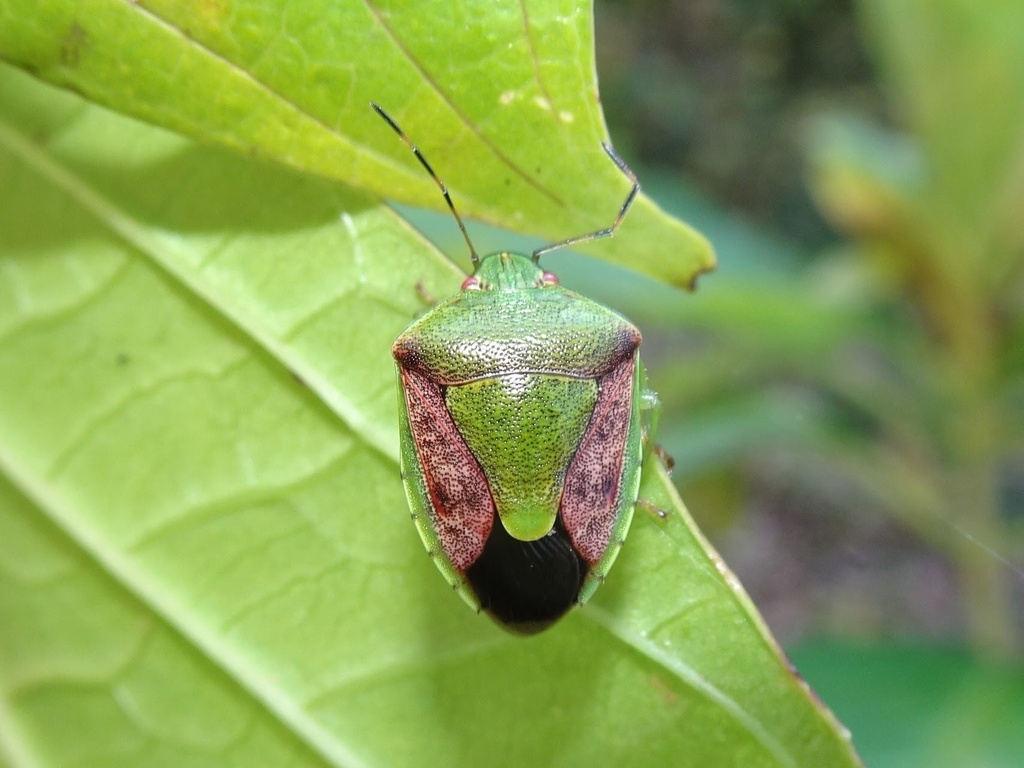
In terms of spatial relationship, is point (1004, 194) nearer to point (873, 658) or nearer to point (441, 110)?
point (873, 658)

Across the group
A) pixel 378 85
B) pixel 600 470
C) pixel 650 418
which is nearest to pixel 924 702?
pixel 650 418

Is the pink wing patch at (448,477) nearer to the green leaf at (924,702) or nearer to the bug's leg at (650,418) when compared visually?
the bug's leg at (650,418)

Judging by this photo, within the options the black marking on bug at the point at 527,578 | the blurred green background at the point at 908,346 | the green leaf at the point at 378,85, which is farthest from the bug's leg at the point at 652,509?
the blurred green background at the point at 908,346

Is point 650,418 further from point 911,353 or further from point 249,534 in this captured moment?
point 911,353

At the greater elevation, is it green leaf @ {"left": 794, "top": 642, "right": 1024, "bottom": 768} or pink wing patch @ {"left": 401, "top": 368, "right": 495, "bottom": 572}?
pink wing patch @ {"left": 401, "top": 368, "right": 495, "bottom": 572}

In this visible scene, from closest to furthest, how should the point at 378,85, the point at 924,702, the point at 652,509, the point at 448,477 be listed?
the point at 378,85 → the point at 652,509 → the point at 448,477 → the point at 924,702

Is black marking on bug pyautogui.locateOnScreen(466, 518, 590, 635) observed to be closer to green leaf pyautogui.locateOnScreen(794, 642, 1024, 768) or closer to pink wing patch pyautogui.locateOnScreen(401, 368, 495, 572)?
pink wing patch pyautogui.locateOnScreen(401, 368, 495, 572)

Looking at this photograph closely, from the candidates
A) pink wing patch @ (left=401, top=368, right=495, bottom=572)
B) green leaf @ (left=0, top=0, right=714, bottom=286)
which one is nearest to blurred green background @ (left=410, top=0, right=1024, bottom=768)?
pink wing patch @ (left=401, top=368, right=495, bottom=572)
